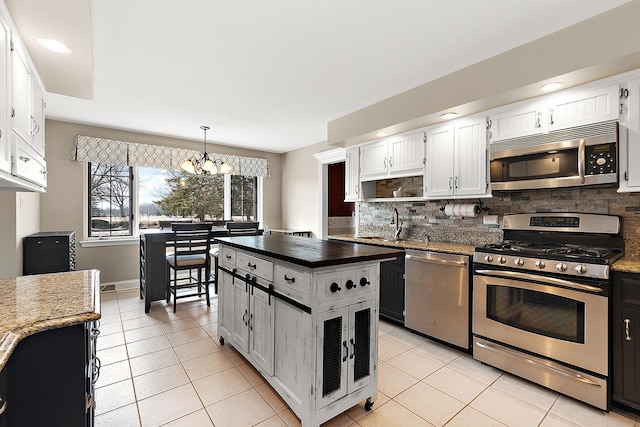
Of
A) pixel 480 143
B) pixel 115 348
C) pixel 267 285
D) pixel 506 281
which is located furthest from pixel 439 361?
pixel 115 348

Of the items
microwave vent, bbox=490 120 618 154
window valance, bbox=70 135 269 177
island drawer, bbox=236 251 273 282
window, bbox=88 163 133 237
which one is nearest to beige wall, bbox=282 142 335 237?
window valance, bbox=70 135 269 177

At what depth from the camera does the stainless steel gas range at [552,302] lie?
198cm

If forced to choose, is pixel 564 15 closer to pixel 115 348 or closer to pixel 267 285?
pixel 267 285

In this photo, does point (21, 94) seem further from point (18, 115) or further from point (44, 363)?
point (44, 363)

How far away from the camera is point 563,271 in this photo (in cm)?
210

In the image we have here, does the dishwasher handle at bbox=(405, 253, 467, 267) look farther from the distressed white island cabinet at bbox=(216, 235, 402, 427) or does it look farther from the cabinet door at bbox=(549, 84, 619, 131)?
the cabinet door at bbox=(549, 84, 619, 131)

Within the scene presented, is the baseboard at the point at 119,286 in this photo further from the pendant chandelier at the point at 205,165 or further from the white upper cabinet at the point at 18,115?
the white upper cabinet at the point at 18,115

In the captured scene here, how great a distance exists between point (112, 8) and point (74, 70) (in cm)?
57

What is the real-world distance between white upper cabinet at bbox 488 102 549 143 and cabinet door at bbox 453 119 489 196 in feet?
0.34

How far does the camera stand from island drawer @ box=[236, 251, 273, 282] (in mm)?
2070

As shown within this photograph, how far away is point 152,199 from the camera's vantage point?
5.15 m

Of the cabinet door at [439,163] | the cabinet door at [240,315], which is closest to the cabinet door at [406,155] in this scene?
the cabinet door at [439,163]

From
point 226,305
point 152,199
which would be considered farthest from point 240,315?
point 152,199

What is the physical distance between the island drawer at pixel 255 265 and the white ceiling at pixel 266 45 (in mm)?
1654
